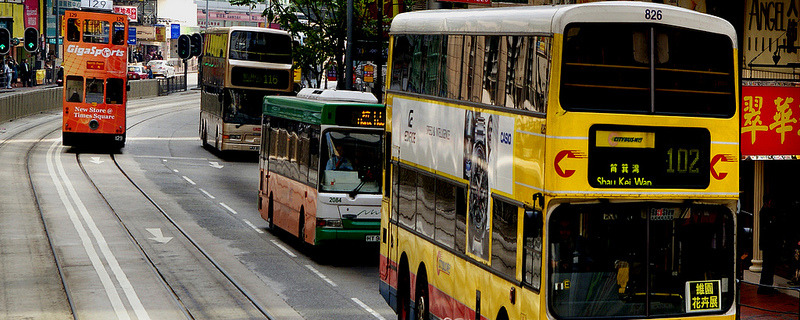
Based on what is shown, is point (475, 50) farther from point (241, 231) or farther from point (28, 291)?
point (241, 231)

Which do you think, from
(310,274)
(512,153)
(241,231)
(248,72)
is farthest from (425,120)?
(248,72)

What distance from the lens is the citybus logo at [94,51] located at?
39406 millimetres

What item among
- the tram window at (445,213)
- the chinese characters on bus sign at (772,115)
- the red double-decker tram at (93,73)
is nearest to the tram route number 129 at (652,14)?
the tram window at (445,213)

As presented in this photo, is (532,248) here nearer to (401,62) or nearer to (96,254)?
(401,62)

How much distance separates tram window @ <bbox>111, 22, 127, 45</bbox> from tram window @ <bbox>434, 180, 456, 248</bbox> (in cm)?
2890

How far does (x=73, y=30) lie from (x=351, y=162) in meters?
22.5

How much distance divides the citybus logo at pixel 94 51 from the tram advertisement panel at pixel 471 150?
27.3 metres

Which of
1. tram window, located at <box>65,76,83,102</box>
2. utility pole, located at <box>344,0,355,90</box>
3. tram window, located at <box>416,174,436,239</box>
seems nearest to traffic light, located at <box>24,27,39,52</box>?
tram window, located at <box>65,76,83,102</box>

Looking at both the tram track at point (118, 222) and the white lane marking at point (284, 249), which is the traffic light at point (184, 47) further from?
the white lane marking at point (284, 249)

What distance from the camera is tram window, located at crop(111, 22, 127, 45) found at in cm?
4012

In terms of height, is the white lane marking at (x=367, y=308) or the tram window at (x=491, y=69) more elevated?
the tram window at (x=491, y=69)

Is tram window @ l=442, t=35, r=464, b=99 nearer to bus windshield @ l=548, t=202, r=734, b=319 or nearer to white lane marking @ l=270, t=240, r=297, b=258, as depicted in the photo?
bus windshield @ l=548, t=202, r=734, b=319

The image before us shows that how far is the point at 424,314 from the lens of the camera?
14.0m

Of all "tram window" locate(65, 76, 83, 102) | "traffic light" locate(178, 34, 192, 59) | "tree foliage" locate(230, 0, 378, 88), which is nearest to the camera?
"tree foliage" locate(230, 0, 378, 88)
